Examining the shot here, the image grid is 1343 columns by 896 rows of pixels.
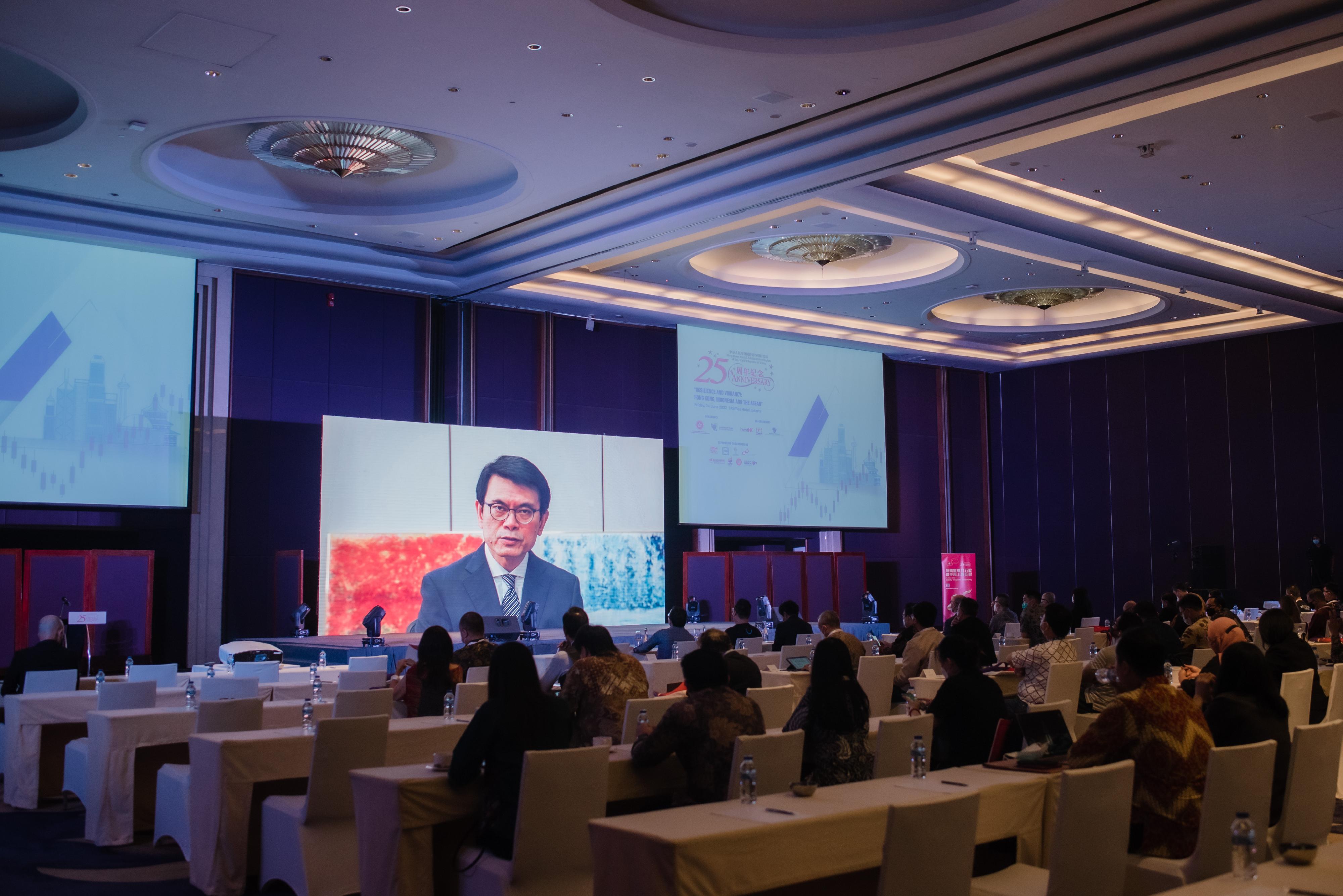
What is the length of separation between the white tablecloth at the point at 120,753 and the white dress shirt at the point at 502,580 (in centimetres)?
763

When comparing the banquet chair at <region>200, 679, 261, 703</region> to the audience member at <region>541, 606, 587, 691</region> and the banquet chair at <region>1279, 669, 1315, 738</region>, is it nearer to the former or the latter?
the audience member at <region>541, 606, 587, 691</region>

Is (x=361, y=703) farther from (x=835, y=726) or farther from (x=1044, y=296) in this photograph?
(x=1044, y=296)

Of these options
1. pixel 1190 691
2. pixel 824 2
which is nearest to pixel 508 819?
pixel 1190 691

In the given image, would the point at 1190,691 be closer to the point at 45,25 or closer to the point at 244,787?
the point at 244,787

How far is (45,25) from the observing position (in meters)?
7.43

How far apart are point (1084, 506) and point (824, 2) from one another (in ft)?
47.3

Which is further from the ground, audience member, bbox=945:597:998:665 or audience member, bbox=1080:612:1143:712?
audience member, bbox=945:597:998:665

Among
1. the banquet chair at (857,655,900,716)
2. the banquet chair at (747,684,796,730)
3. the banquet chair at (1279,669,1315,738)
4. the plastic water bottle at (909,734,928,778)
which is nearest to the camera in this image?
the plastic water bottle at (909,734,928,778)

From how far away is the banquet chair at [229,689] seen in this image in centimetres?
735

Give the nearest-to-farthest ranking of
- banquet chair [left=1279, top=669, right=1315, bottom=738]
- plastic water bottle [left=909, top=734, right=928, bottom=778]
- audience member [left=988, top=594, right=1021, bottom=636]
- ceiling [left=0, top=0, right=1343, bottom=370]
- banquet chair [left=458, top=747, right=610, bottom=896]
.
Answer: banquet chair [left=458, top=747, right=610, bottom=896] < plastic water bottle [left=909, top=734, right=928, bottom=778] < banquet chair [left=1279, top=669, right=1315, bottom=738] < ceiling [left=0, top=0, right=1343, bottom=370] < audience member [left=988, top=594, right=1021, bottom=636]

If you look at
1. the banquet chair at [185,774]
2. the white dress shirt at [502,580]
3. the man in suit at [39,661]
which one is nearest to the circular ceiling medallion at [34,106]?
the man in suit at [39,661]

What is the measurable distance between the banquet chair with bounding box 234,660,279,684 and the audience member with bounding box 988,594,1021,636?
24.7 ft

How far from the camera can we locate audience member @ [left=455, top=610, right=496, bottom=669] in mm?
7031

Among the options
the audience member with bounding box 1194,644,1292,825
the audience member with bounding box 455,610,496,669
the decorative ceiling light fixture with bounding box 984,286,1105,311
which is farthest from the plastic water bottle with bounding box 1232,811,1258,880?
the decorative ceiling light fixture with bounding box 984,286,1105,311
